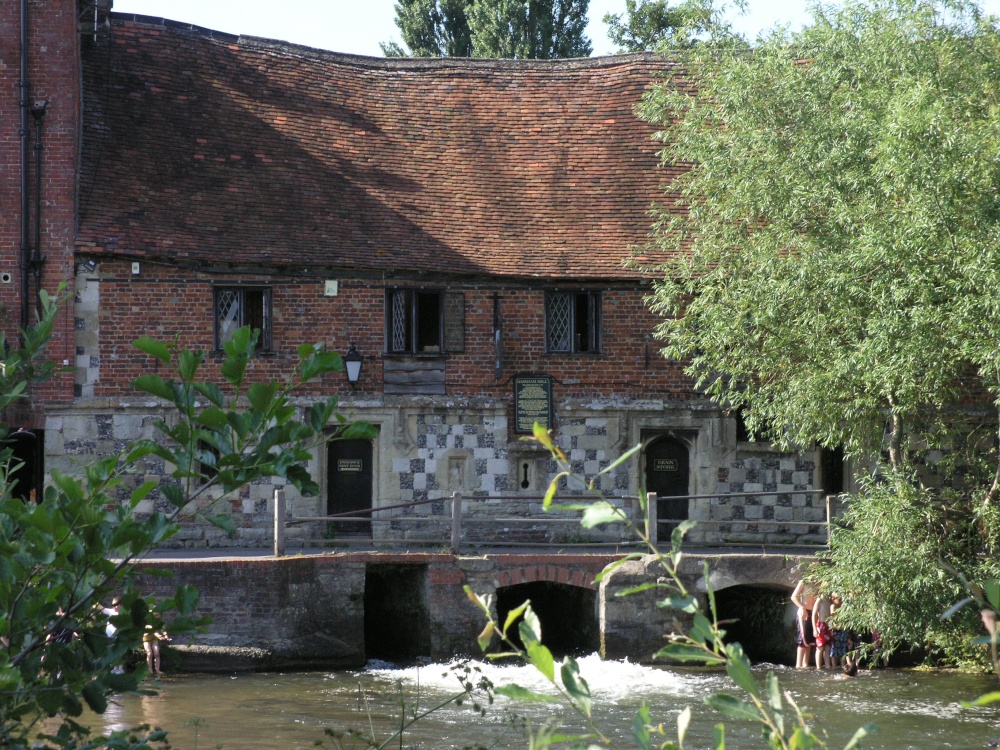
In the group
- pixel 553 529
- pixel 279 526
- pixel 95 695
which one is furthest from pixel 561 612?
pixel 95 695

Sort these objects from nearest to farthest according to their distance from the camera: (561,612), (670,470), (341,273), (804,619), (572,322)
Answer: (804,619) < (561,612) < (341,273) < (572,322) < (670,470)

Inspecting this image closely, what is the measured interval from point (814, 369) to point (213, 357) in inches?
374

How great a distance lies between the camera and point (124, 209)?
21.3m

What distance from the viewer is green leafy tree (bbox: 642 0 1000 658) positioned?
16.4 m

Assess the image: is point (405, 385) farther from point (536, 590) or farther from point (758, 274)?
point (758, 274)

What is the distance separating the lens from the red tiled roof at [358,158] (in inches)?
859

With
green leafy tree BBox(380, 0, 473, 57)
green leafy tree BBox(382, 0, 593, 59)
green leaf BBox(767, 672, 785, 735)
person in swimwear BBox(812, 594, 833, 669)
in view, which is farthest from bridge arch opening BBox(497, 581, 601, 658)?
green leafy tree BBox(380, 0, 473, 57)

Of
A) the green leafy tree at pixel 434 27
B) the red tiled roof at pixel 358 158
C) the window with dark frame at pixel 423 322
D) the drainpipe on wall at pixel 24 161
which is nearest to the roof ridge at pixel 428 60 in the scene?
the red tiled roof at pixel 358 158

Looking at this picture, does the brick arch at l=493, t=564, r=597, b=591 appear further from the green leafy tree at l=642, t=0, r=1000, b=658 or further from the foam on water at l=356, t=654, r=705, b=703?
the green leafy tree at l=642, t=0, r=1000, b=658

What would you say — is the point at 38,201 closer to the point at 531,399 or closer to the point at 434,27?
the point at 531,399

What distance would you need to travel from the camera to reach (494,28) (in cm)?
3847

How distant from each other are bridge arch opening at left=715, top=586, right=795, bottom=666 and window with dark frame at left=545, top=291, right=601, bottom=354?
15.8 feet

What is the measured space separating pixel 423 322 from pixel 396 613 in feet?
16.6

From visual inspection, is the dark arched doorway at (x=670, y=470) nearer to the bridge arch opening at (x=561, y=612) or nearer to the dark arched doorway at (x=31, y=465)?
the bridge arch opening at (x=561, y=612)
